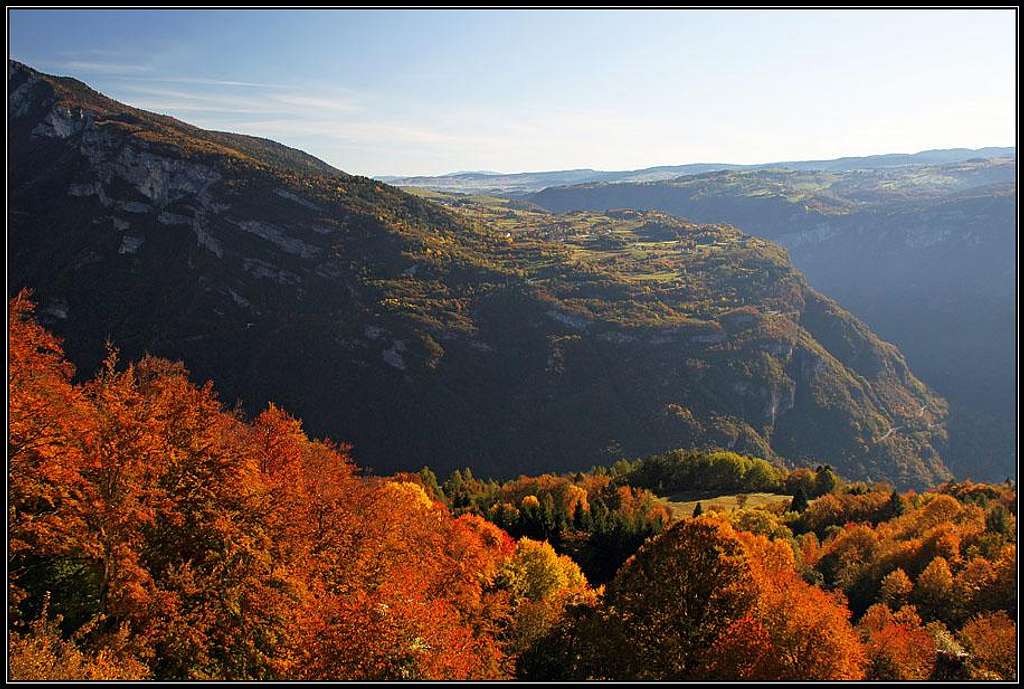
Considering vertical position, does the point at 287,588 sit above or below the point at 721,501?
above

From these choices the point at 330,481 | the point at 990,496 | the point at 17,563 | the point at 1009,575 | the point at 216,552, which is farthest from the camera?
the point at 990,496

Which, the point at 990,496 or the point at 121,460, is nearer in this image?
the point at 121,460

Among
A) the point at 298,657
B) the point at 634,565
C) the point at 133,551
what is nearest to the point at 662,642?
the point at 634,565

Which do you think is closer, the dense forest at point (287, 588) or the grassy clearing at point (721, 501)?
the dense forest at point (287, 588)

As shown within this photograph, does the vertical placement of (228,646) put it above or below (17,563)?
below

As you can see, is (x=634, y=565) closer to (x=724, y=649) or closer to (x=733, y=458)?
(x=724, y=649)

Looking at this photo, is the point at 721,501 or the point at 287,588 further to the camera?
the point at 721,501

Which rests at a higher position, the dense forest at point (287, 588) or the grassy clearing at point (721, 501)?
the dense forest at point (287, 588)

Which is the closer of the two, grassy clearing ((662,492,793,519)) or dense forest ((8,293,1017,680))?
dense forest ((8,293,1017,680))

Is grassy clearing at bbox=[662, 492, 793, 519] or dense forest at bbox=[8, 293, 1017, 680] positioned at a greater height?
dense forest at bbox=[8, 293, 1017, 680]

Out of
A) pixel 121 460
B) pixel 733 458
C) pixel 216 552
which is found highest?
pixel 121 460

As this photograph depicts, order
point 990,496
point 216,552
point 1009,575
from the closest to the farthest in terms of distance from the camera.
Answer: point 216,552 → point 1009,575 → point 990,496
